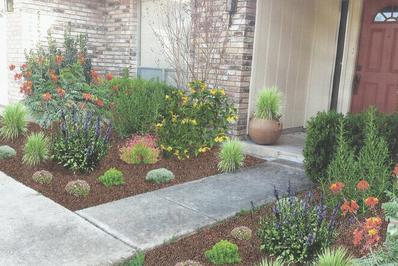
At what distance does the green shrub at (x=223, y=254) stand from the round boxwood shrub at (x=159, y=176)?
70.7 inches

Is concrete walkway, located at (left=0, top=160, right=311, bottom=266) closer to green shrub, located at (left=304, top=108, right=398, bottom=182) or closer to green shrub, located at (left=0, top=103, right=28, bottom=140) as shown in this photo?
green shrub, located at (left=304, top=108, right=398, bottom=182)

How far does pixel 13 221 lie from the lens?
127 inches

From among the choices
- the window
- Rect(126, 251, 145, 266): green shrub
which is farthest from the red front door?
Rect(126, 251, 145, 266): green shrub

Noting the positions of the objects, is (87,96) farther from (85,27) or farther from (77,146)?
(85,27)

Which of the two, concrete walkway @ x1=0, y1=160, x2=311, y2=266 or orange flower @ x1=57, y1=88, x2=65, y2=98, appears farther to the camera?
orange flower @ x1=57, y1=88, x2=65, y2=98

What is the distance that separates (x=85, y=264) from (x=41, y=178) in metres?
1.84

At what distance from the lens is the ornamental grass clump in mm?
2611

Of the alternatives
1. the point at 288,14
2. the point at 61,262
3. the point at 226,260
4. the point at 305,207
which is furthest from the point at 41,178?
the point at 288,14

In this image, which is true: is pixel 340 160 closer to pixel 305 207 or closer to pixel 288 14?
pixel 305 207

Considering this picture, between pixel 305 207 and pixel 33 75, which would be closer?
pixel 305 207

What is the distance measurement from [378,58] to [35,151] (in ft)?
17.4

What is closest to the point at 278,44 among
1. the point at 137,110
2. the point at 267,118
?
the point at 267,118

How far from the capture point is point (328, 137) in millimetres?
4234

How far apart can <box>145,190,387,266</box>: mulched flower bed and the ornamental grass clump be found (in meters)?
0.16
